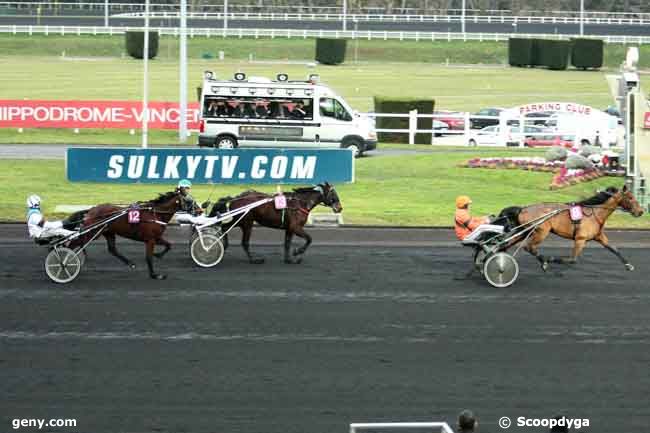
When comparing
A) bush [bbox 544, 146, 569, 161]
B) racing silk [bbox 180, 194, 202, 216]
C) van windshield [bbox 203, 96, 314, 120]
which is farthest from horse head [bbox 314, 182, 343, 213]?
van windshield [bbox 203, 96, 314, 120]

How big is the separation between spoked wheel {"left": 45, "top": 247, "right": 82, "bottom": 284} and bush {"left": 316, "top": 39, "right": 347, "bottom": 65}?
186 ft

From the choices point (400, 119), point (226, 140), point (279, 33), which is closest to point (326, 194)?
point (226, 140)

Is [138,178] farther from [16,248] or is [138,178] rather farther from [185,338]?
[185,338]

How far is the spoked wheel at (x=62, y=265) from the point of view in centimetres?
1666

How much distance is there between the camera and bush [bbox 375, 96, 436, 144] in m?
38.8

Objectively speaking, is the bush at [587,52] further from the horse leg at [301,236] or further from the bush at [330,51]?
the horse leg at [301,236]

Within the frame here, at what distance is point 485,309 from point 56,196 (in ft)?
40.2

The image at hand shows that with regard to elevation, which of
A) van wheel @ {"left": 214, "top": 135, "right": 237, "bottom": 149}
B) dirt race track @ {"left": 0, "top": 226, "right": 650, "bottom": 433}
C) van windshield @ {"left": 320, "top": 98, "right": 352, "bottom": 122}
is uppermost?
van windshield @ {"left": 320, "top": 98, "right": 352, "bottom": 122}

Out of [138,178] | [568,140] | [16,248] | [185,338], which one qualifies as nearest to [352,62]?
[568,140]

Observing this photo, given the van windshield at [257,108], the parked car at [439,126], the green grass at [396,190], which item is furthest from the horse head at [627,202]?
the parked car at [439,126]

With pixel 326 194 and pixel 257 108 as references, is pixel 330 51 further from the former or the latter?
pixel 326 194

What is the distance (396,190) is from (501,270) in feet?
32.4

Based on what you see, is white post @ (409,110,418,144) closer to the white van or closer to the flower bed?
the white van

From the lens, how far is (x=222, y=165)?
25.8 meters
